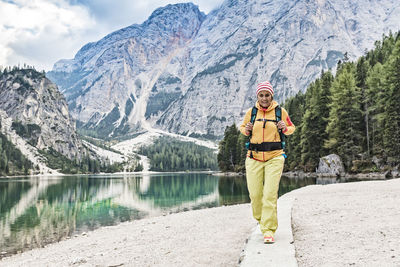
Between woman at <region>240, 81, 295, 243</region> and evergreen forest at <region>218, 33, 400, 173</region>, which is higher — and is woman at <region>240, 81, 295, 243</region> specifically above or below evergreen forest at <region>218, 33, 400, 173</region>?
below

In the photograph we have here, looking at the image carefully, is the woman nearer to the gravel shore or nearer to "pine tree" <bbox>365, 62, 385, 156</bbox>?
the gravel shore

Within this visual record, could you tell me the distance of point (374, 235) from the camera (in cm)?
701

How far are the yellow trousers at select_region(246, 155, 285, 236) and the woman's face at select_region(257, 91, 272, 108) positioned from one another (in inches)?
49.5

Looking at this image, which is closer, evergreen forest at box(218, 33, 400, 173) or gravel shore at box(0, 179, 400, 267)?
gravel shore at box(0, 179, 400, 267)

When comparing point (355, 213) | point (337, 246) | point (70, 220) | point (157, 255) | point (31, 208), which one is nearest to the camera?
point (337, 246)

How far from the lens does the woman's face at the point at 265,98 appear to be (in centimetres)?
719

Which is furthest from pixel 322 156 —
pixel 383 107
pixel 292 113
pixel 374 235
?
pixel 374 235

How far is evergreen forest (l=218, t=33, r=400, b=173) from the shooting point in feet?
120

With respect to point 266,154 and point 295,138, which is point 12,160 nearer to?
point 295,138

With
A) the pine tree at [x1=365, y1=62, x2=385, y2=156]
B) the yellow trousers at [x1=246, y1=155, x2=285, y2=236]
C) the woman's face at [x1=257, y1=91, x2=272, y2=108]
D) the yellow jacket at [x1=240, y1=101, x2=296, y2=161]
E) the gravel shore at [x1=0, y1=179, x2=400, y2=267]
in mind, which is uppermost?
the pine tree at [x1=365, y1=62, x2=385, y2=156]

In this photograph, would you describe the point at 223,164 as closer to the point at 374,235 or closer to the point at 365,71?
the point at 365,71

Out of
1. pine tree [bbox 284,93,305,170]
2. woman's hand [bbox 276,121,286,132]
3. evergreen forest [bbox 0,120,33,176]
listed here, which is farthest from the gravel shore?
evergreen forest [bbox 0,120,33,176]

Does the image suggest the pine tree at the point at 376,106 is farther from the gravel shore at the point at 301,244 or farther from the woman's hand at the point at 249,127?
the woman's hand at the point at 249,127

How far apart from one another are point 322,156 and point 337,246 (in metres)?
47.7
